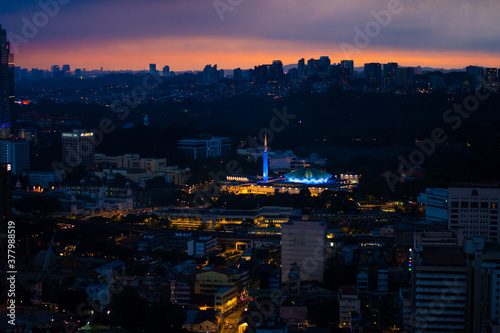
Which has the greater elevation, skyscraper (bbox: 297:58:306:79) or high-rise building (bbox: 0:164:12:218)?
skyscraper (bbox: 297:58:306:79)

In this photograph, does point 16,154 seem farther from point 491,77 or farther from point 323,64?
point 323,64

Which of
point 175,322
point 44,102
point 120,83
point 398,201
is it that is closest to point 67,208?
point 398,201

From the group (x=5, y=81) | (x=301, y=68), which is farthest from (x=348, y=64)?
(x=5, y=81)

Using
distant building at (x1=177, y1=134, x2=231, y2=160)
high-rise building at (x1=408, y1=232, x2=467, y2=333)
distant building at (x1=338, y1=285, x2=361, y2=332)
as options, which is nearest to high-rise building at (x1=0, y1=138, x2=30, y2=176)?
distant building at (x1=177, y1=134, x2=231, y2=160)

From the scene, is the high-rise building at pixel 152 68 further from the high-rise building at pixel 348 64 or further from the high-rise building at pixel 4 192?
the high-rise building at pixel 4 192

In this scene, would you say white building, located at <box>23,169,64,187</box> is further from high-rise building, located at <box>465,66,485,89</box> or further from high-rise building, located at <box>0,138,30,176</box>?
high-rise building, located at <box>465,66,485,89</box>

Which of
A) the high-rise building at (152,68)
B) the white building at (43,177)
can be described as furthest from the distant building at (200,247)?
the high-rise building at (152,68)

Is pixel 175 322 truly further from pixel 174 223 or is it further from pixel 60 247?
pixel 174 223
